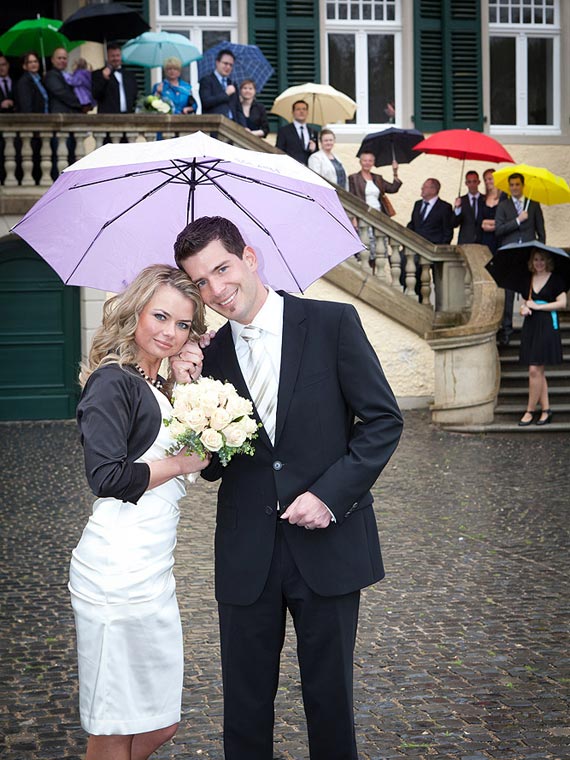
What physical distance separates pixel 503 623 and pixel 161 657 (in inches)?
125

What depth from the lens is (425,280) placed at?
15000 millimetres

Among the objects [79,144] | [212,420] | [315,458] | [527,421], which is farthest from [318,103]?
[212,420]

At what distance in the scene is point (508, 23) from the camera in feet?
62.5

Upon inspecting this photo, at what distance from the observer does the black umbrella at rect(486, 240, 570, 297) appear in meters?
13.3

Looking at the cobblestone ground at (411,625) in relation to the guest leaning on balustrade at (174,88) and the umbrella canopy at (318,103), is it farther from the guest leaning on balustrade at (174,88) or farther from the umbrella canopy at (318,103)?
Result: the umbrella canopy at (318,103)

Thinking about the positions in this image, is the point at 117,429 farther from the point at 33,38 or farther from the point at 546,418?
the point at 33,38

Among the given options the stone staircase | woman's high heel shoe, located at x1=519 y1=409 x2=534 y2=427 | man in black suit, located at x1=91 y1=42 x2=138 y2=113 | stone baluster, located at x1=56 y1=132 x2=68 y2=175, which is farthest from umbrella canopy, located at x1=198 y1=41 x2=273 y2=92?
woman's high heel shoe, located at x1=519 y1=409 x2=534 y2=427

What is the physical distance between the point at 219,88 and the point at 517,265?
425cm

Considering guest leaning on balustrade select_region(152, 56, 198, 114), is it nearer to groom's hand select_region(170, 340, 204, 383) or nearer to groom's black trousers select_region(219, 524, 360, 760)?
groom's hand select_region(170, 340, 204, 383)

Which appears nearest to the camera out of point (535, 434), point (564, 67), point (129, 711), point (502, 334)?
point (129, 711)

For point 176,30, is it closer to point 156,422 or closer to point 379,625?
point 379,625

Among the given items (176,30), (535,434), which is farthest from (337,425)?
(176,30)

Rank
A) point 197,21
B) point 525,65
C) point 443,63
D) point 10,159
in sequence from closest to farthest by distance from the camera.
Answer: point 10,159 → point 197,21 → point 443,63 → point 525,65

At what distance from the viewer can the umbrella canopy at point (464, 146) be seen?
581 inches
